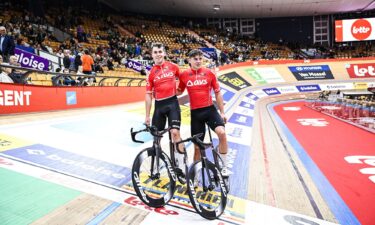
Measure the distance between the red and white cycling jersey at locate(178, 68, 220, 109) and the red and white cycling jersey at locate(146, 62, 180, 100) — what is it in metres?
0.18

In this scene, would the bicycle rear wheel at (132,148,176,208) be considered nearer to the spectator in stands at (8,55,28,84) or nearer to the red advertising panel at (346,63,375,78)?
the spectator in stands at (8,55,28,84)

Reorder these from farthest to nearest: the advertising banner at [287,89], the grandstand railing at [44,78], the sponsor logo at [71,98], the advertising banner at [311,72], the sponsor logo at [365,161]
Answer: the advertising banner at [311,72] < the advertising banner at [287,89] < the sponsor logo at [71,98] < the grandstand railing at [44,78] < the sponsor logo at [365,161]

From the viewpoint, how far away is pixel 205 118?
415cm

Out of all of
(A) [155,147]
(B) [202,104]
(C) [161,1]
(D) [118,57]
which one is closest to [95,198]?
(A) [155,147]

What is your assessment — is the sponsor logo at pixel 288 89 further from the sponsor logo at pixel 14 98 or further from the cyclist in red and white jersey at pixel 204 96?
the cyclist in red and white jersey at pixel 204 96

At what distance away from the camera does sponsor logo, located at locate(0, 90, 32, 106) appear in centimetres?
768

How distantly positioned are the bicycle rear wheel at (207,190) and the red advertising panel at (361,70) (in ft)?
93.9

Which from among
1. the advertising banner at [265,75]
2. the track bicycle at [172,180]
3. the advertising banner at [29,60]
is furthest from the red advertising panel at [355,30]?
the track bicycle at [172,180]

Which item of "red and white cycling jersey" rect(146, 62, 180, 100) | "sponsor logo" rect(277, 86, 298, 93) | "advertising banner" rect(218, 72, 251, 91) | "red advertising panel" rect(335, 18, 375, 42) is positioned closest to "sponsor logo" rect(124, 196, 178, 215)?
"red and white cycling jersey" rect(146, 62, 180, 100)

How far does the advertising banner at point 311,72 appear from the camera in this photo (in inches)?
1093

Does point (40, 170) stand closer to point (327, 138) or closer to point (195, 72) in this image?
point (195, 72)

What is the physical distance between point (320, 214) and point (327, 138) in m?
5.43

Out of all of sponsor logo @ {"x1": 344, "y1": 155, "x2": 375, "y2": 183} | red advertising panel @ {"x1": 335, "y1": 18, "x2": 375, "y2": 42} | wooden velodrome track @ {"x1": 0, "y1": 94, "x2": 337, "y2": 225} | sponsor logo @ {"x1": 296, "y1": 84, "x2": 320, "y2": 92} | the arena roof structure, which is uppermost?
the arena roof structure

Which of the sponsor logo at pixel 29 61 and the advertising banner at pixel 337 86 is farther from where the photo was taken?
the advertising banner at pixel 337 86
